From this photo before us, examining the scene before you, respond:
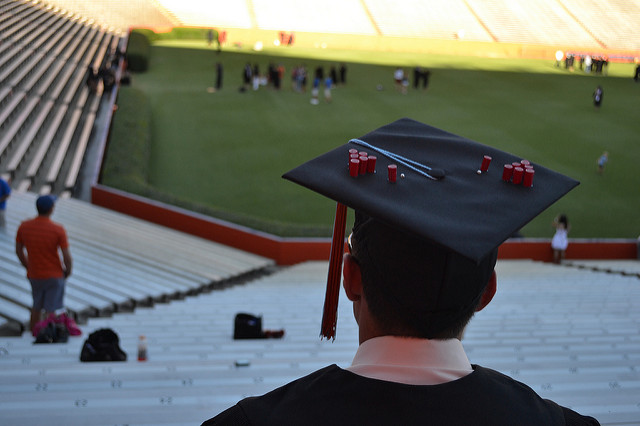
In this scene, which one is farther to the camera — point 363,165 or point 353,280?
point 363,165

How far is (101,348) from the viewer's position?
183 inches

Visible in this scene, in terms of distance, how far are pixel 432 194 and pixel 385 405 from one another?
2.09 ft

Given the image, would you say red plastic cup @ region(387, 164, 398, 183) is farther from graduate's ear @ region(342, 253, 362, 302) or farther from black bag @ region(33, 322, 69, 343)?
black bag @ region(33, 322, 69, 343)

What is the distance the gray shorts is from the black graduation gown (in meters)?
4.79

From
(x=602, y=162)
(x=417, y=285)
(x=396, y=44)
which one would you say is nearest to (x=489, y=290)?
(x=417, y=285)

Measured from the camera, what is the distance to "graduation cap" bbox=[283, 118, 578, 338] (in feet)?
5.83

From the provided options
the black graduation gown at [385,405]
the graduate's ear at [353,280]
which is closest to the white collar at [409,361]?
the black graduation gown at [385,405]

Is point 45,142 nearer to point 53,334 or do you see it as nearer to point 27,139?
point 27,139

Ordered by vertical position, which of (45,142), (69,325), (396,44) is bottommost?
(45,142)

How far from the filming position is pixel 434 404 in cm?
160

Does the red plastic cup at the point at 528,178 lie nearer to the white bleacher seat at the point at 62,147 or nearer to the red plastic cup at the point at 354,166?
the red plastic cup at the point at 354,166

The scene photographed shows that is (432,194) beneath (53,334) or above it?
above

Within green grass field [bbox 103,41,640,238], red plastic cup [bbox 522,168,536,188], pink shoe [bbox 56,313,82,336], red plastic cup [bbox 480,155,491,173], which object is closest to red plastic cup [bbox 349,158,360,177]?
red plastic cup [bbox 480,155,491,173]

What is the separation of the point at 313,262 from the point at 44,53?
16.4 m
